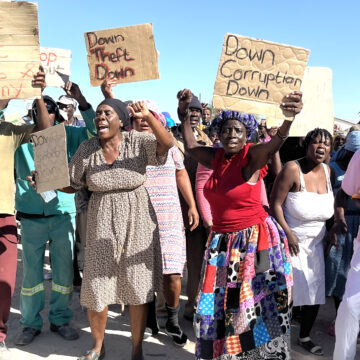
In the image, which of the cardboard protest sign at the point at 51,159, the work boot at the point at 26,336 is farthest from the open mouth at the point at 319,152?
the work boot at the point at 26,336

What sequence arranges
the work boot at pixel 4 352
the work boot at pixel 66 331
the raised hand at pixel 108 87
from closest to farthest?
the raised hand at pixel 108 87 < the work boot at pixel 4 352 < the work boot at pixel 66 331

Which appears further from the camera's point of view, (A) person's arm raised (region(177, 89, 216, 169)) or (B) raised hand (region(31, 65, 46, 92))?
(A) person's arm raised (region(177, 89, 216, 169))

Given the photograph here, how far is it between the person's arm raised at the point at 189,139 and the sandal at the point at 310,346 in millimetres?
1818

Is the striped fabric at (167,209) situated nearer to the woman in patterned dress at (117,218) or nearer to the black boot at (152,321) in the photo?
the woman in patterned dress at (117,218)

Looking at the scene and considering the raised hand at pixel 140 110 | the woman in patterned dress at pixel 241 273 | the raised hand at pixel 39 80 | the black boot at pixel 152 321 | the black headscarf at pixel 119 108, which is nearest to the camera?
the raised hand at pixel 140 110

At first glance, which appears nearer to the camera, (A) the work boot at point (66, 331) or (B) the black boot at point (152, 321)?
(A) the work boot at point (66, 331)

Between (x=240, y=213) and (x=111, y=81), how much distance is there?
1.47 m

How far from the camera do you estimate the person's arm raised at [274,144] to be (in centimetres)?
294

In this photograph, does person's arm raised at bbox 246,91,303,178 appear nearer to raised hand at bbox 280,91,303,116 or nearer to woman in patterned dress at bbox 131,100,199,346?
raised hand at bbox 280,91,303,116

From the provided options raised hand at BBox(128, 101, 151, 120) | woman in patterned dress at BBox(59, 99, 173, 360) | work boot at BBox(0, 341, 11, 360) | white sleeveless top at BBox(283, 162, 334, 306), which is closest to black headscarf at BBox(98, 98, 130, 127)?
woman in patterned dress at BBox(59, 99, 173, 360)

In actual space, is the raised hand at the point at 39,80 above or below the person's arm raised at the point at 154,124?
above

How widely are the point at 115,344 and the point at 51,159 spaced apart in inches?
74.3

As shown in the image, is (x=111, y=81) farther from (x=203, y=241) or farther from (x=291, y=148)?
(x=291, y=148)

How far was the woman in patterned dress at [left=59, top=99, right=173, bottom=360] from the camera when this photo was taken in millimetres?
3340
